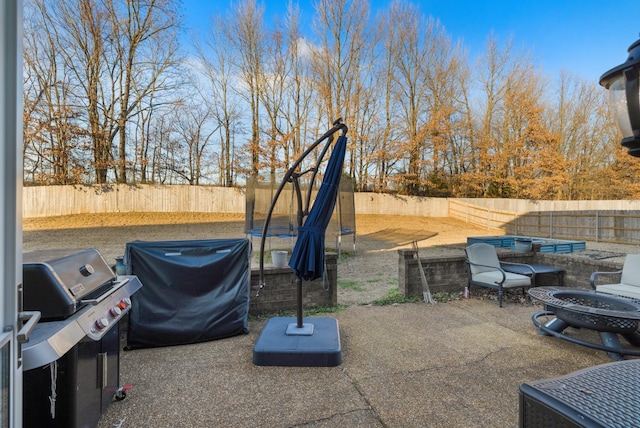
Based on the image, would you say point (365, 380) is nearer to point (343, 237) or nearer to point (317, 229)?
point (317, 229)

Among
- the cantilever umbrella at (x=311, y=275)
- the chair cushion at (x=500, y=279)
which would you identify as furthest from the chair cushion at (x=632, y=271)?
the cantilever umbrella at (x=311, y=275)

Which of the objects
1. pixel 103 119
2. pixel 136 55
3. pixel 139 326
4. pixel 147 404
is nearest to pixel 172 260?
pixel 139 326

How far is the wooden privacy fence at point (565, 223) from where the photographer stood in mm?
12245

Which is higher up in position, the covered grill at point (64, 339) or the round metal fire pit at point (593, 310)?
the covered grill at point (64, 339)

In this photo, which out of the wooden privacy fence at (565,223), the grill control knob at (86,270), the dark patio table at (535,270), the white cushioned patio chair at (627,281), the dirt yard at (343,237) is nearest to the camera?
the grill control knob at (86,270)

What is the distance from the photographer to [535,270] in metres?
4.60

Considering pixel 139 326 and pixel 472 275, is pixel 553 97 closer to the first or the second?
pixel 472 275

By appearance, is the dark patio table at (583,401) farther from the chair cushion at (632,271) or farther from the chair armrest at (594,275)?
the chair cushion at (632,271)

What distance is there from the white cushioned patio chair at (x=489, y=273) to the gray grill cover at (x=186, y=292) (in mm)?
3142

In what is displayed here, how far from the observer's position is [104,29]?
15.4 meters

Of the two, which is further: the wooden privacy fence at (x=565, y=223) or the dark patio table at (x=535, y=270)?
the wooden privacy fence at (x=565, y=223)

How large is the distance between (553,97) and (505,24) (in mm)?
5288

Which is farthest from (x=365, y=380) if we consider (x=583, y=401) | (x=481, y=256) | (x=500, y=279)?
(x=481, y=256)

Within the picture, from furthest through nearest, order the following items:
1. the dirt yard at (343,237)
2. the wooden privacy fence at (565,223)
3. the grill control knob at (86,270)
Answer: the wooden privacy fence at (565,223), the dirt yard at (343,237), the grill control knob at (86,270)
